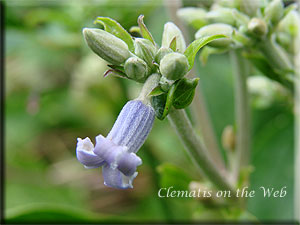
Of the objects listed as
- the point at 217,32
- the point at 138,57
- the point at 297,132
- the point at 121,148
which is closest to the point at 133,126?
the point at 121,148

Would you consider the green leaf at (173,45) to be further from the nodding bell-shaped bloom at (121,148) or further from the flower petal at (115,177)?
the flower petal at (115,177)

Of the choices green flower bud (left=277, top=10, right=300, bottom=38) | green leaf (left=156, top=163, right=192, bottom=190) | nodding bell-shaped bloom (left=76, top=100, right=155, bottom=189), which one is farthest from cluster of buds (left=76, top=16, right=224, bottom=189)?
green leaf (left=156, top=163, right=192, bottom=190)

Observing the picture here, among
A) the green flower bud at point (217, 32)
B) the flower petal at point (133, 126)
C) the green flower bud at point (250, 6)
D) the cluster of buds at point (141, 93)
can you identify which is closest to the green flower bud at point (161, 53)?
the cluster of buds at point (141, 93)

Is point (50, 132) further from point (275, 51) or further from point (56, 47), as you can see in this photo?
point (275, 51)

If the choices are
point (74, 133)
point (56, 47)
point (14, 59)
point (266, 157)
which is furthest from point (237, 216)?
point (14, 59)

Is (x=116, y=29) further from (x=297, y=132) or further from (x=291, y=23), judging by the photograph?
(x=297, y=132)

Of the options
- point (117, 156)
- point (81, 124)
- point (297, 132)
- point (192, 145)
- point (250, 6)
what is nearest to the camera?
point (117, 156)

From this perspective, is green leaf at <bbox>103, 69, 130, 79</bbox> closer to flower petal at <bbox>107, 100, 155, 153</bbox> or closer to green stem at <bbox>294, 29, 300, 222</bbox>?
flower petal at <bbox>107, 100, 155, 153</bbox>
